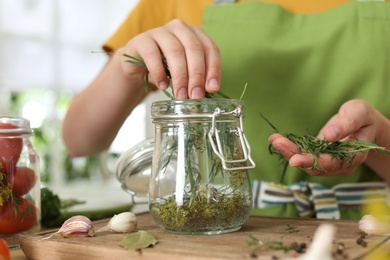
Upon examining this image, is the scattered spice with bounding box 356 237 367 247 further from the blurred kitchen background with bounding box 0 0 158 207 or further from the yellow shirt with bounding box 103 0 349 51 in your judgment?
the blurred kitchen background with bounding box 0 0 158 207

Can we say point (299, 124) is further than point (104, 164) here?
No

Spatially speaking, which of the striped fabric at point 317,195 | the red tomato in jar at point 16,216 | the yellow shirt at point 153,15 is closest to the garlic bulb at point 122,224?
the red tomato in jar at point 16,216

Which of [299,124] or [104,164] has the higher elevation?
[299,124]

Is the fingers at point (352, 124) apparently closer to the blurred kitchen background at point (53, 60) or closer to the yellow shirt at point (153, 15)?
the yellow shirt at point (153, 15)

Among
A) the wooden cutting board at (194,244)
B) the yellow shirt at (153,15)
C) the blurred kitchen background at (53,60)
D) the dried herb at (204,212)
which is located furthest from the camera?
the blurred kitchen background at (53,60)

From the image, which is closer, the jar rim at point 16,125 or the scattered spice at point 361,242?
the scattered spice at point 361,242

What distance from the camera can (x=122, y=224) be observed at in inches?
30.0

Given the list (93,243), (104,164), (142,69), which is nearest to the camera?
(93,243)

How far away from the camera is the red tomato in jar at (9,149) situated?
80cm

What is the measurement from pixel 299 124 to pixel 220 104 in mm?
412

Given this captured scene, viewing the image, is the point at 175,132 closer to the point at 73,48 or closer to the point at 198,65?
the point at 198,65

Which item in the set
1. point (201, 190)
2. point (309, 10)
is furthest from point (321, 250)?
point (309, 10)

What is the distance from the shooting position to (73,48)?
3018 mm

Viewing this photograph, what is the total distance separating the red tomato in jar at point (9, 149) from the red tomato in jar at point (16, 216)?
47 mm
